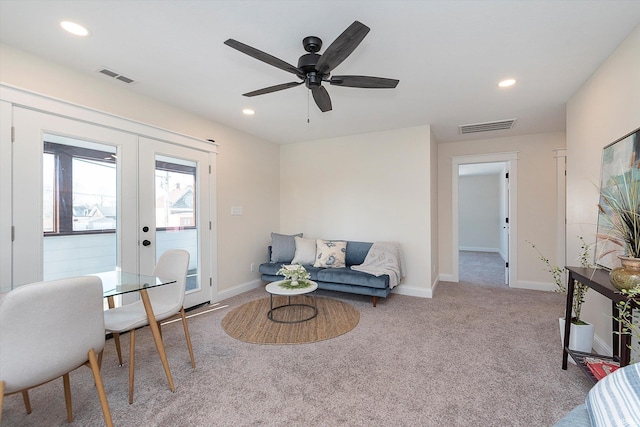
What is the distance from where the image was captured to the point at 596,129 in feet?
8.29

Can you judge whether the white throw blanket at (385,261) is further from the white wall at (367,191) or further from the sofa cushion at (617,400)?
the sofa cushion at (617,400)

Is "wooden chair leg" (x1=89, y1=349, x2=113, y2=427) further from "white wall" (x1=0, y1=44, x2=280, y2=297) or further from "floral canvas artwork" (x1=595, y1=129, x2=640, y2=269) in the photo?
"floral canvas artwork" (x1=595, y1=129, x2=640, y2=269)

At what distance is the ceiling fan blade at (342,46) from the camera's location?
1.49 m

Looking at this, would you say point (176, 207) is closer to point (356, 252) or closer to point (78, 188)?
point (78, 188)

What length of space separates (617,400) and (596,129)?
261 cm

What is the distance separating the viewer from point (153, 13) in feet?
5.94

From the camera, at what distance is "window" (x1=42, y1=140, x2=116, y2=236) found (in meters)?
2.43

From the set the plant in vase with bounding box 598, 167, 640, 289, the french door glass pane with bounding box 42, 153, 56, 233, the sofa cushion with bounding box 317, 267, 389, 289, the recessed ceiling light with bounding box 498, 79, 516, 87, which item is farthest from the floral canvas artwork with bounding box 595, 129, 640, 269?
the french door glass pane with bounding box 42, 153, 56, 233

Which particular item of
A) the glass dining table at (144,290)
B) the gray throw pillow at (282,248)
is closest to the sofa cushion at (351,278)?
the gray throw pillow at (282,248)

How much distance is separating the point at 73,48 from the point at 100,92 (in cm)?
58

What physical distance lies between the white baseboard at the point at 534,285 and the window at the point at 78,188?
577 cm

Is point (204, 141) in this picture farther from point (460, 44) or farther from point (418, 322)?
point (418, 322)

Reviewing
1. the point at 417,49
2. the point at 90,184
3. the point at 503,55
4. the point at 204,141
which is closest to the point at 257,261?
the point at 204,141

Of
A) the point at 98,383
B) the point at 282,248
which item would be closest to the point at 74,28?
the point at 98,383
